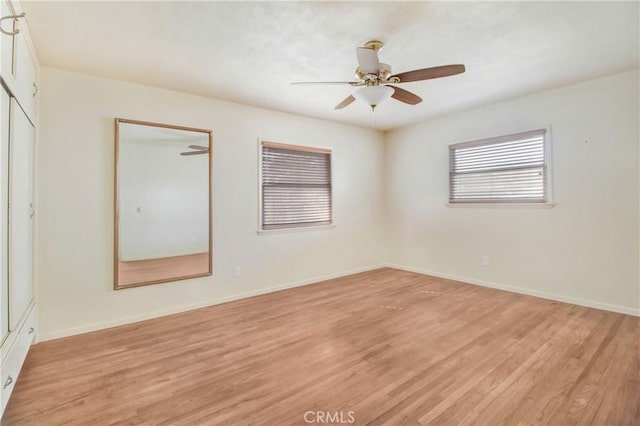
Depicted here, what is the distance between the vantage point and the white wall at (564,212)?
3.11 m

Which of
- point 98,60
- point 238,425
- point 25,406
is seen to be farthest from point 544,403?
point 98,60

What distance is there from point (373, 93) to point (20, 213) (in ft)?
8.98

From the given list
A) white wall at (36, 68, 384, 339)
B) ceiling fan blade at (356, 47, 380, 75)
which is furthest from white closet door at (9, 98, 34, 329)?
ceiling fan blade at (356, 47, 380, 75)

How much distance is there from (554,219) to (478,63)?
83.7 inches

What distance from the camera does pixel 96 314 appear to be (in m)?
2.91

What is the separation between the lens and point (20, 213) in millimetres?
2098

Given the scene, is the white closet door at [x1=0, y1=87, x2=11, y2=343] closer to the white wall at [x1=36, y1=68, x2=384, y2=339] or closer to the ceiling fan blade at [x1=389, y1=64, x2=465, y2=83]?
the white wall at [x1=36, y1=68, x2=384, y2=339]

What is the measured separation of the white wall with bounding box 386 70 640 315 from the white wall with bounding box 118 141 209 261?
135 inches

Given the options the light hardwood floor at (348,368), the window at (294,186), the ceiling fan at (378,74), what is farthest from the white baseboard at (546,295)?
the ceiling fan at (378,74)

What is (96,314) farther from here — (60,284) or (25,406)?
(25,406)

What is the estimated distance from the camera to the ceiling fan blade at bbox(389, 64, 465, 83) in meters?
2.15

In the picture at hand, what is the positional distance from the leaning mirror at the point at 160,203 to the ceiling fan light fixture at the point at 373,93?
6.50 feet

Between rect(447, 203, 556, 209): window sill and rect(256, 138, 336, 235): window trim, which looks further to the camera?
rect(256, 138, 336, 235): window trim

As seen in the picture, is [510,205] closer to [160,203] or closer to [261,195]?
[261,195]
